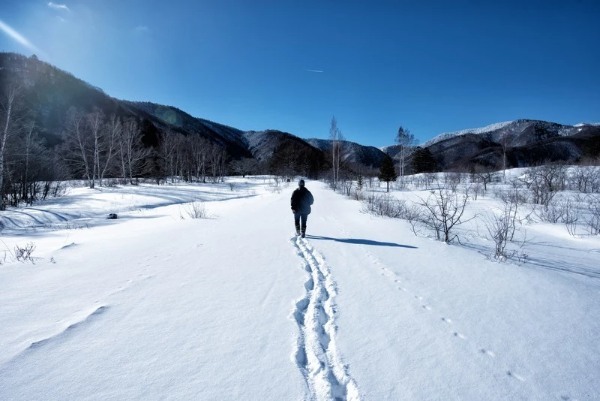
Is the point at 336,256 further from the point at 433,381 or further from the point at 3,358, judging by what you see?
the point at 3,358

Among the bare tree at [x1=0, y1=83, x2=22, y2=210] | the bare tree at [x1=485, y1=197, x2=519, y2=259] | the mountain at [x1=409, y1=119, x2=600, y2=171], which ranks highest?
the mountain at [x1=409, y1=119, x2=600, y2=171]

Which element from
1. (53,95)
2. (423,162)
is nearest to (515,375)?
(423,162)

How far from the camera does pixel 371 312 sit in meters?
3.26

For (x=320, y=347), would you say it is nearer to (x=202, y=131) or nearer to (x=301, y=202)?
(x=301, y=202)

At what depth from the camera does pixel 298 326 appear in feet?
9.55

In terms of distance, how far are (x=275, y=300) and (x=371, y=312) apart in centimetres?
116

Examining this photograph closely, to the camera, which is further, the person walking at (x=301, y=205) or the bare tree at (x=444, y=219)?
the person walking at (x=301, y=205)

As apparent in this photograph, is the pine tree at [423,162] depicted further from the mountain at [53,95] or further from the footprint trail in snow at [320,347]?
the footprint trail in snow at [320,347]

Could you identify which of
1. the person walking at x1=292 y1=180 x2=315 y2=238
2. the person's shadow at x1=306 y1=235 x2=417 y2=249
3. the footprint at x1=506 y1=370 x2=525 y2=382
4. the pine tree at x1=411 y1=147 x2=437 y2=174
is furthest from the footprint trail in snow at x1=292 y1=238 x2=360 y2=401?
the pine tree at x1=411 y1=147 x2=437 y2=174

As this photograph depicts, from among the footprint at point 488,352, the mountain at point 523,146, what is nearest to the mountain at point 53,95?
the footprint at point 488,352

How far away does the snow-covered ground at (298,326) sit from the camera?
6.73 feet

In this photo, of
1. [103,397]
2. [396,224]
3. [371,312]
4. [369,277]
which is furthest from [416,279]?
[396,224]

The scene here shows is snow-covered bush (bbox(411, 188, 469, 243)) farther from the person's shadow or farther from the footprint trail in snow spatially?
the footprint trail in snow

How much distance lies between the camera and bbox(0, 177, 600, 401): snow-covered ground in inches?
80.8
